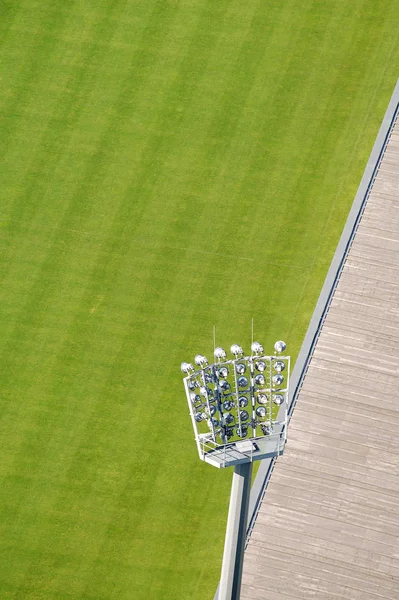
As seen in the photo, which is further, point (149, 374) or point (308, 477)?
point (149, 374)

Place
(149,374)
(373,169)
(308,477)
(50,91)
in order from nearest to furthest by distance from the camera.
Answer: (308,477) → (149,374) → (373,169) → (50,91)

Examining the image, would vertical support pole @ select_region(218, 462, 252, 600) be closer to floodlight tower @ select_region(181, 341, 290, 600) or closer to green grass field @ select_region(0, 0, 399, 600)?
floodlight tower @ select_region(181, 341, 290, 600)

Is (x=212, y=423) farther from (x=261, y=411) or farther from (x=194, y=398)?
(x=261, y=411)

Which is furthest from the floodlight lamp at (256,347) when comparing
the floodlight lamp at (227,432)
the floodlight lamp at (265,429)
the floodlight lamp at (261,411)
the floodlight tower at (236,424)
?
the floodlight lamp at (227,432)

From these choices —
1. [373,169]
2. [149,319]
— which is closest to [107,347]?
[149,319]

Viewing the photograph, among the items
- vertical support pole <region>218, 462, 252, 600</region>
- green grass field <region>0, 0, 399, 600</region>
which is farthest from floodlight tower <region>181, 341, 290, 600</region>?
green grass field <region>0, 0, 399, 600</region>

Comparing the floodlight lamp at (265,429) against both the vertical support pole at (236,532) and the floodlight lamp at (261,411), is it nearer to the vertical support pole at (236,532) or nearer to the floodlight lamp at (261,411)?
the floodlight lamp at (261,411)

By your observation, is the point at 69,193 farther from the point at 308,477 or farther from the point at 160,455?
the point at 308,477

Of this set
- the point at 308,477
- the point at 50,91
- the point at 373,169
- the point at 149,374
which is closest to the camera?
the point at 308,477
